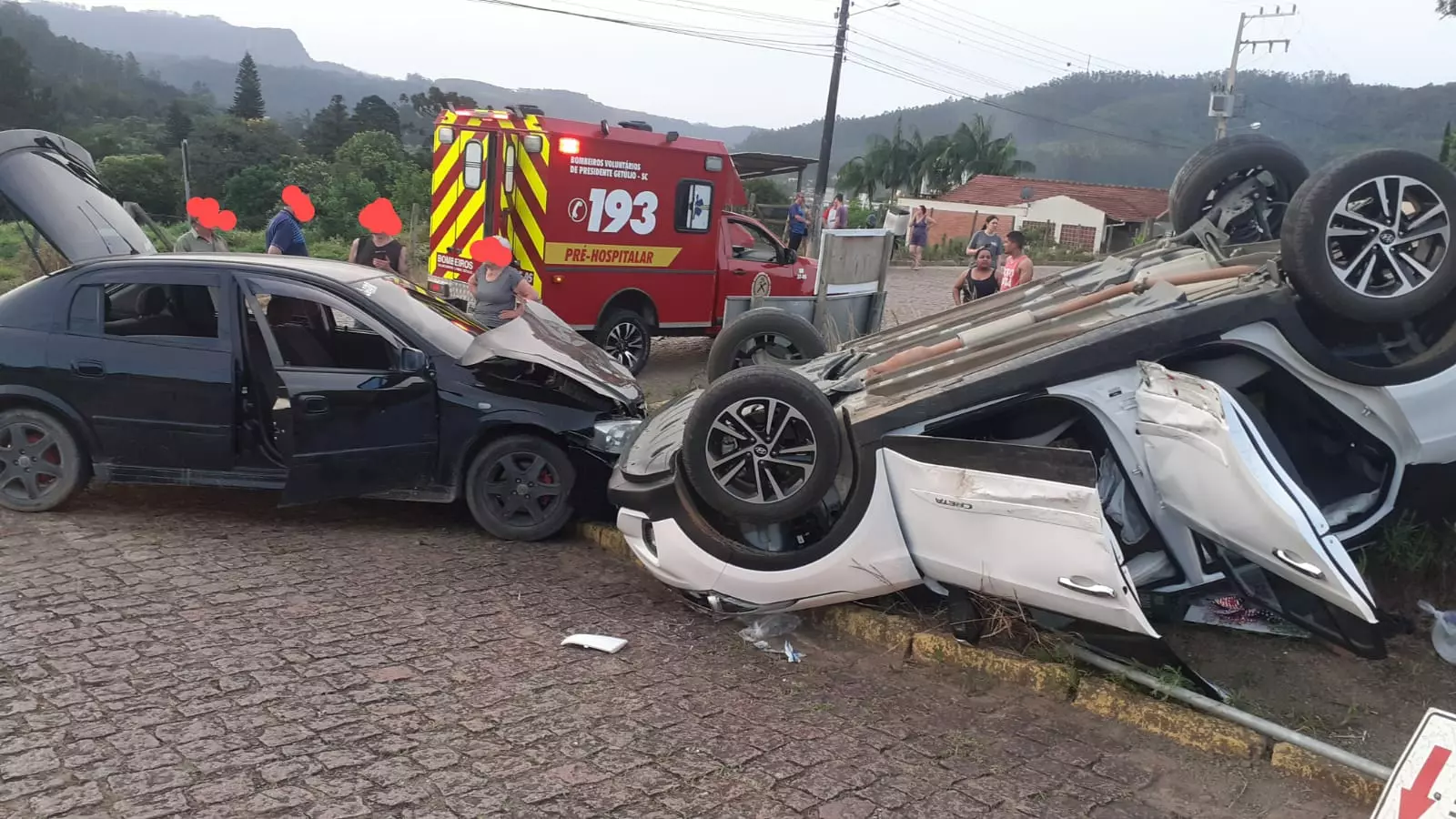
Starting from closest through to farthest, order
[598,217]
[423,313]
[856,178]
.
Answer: [423,313], [598,217], [856,178]

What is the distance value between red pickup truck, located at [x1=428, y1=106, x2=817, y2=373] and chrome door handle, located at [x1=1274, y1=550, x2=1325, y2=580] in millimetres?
7204

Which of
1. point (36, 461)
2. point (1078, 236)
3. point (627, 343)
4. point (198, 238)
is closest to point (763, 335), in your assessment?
point (627, 343)

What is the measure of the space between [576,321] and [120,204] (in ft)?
12.8

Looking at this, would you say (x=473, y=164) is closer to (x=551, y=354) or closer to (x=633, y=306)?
(x=633, y=306)

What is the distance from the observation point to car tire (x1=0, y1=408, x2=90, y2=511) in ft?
17.5

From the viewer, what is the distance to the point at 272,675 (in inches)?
150

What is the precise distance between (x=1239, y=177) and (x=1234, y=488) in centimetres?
261

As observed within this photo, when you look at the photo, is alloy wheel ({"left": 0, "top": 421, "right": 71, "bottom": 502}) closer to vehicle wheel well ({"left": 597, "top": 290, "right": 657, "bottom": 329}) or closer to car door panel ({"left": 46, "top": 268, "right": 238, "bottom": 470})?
car door panel ({"left": 46, "top": 268, "right": 238, "bottom": 470})

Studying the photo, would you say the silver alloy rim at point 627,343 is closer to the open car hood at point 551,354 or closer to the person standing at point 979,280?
the person standing at point 979,280

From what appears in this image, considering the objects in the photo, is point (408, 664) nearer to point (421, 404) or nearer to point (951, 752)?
point (421, 404)

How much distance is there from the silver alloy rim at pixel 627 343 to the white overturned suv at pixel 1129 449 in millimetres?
5630

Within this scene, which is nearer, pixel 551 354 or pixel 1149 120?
pixel 551 354

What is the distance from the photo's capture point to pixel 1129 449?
3.89 m

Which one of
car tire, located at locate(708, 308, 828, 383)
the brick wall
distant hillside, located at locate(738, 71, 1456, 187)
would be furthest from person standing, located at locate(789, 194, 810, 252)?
distant hillside, located at locate(738, 71, 1456, 187)
